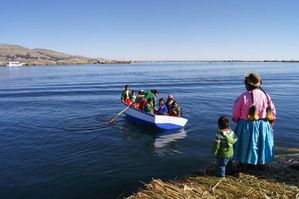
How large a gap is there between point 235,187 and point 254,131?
1.66 meters

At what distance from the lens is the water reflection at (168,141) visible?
52.7 feet

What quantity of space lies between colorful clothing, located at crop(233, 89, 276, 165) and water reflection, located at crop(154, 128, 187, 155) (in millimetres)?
7495

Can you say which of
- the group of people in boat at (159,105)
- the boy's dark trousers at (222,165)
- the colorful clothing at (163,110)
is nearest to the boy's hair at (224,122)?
the boy's dark trousers at (222,165)

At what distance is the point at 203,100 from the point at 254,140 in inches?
985

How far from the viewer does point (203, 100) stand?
33188 mm

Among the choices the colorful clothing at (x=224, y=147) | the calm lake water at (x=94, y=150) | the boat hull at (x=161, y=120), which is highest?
the colorful clothing at (x=224, y=147)

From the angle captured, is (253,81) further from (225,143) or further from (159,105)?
(159,105)

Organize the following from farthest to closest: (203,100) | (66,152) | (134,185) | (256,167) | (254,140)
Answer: (203,100), (66,152), (134,185), (256,167), (254,140)

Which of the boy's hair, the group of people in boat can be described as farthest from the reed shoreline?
the group of people in boat

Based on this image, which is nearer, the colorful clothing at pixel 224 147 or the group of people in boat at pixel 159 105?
the colorful clothing at pixel 224 147

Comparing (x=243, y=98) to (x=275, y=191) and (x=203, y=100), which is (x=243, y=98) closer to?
(x=275, y=191)

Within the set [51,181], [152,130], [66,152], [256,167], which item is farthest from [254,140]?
[152,130]

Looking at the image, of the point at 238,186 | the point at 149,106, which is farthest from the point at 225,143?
the point at 149,106

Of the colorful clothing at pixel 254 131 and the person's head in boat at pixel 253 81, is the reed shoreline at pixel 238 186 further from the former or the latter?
the person's head in boat at pixel 253 81
